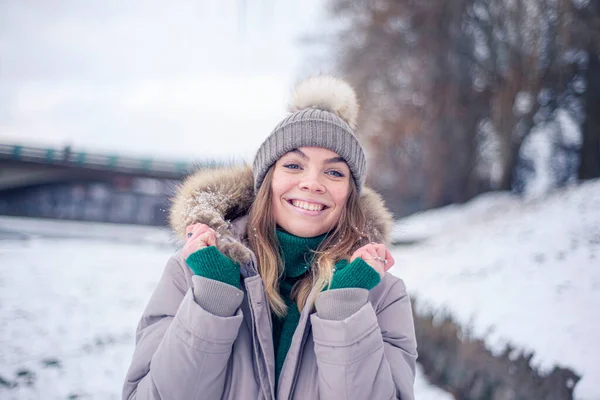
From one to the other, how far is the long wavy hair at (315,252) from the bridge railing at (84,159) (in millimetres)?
8298

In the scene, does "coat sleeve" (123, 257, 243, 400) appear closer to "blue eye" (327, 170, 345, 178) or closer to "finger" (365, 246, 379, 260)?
"finger" (365, 246, 379, 260)

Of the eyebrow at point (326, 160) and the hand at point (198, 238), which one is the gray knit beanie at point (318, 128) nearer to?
the eyebrow at point (326, 160)

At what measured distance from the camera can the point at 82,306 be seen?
15.0 feet

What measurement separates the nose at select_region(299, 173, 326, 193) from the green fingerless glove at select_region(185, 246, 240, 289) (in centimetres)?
52

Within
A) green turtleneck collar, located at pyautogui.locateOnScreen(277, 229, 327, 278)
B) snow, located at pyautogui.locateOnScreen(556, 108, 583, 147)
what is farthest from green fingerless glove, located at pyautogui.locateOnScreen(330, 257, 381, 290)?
snow, located at pyautogui.locateOnScreen(556, 108, 583, 147)

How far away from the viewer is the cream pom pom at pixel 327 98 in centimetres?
216

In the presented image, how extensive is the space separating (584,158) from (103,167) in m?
15.6

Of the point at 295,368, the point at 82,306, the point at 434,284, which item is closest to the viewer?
the point at 295,368

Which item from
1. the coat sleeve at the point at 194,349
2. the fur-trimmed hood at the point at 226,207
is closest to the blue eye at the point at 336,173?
the fur-trimmed hood at the point at 226,207

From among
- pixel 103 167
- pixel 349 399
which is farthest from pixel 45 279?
pixel 103 167

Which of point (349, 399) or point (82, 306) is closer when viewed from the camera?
point (349, 399)

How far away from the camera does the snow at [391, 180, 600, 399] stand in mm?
2990

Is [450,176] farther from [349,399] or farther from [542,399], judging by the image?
[349,399]

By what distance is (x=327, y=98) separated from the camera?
2.17 meters
